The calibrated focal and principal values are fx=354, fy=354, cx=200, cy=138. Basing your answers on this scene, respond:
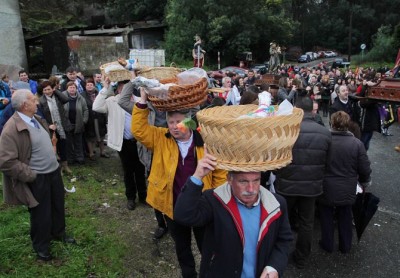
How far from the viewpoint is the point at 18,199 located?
12.6 ft

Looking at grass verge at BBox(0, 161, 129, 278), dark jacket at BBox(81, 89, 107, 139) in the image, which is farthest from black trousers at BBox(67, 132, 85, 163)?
grass verge at BBox(0, 161, 129, 278)

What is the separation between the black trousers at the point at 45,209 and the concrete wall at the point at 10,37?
11176 millimetres

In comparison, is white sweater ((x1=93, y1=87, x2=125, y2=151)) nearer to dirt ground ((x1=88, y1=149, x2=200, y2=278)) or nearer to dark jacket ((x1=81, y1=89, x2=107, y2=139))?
dirt ground ((x1=88, y1=149, x2=200, y2=278))

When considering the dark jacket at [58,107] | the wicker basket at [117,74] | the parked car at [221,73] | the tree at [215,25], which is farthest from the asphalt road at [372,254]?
the tree at [215,25]

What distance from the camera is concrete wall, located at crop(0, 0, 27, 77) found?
1389 centimetres

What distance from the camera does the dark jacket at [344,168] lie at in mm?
4301

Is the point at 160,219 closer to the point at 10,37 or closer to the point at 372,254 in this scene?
the point at 372,254

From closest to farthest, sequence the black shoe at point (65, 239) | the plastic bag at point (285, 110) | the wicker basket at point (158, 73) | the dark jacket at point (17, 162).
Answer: the plastic bag at point (285, 110) < the dark jacket at point (17, 162) < the wicker basket at point (158, 73) < the black shoe at point (65, 239)

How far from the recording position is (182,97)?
9.76 ft

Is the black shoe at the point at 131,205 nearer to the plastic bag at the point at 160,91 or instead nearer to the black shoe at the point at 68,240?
the black shoe at the point at 68,240

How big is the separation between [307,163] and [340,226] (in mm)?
1122

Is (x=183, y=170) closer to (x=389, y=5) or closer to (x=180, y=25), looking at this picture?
(x=180, y=25)

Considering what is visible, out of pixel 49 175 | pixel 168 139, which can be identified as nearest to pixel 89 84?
pixel 49 175

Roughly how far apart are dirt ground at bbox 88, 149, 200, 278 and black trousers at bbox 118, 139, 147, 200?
254 mm
